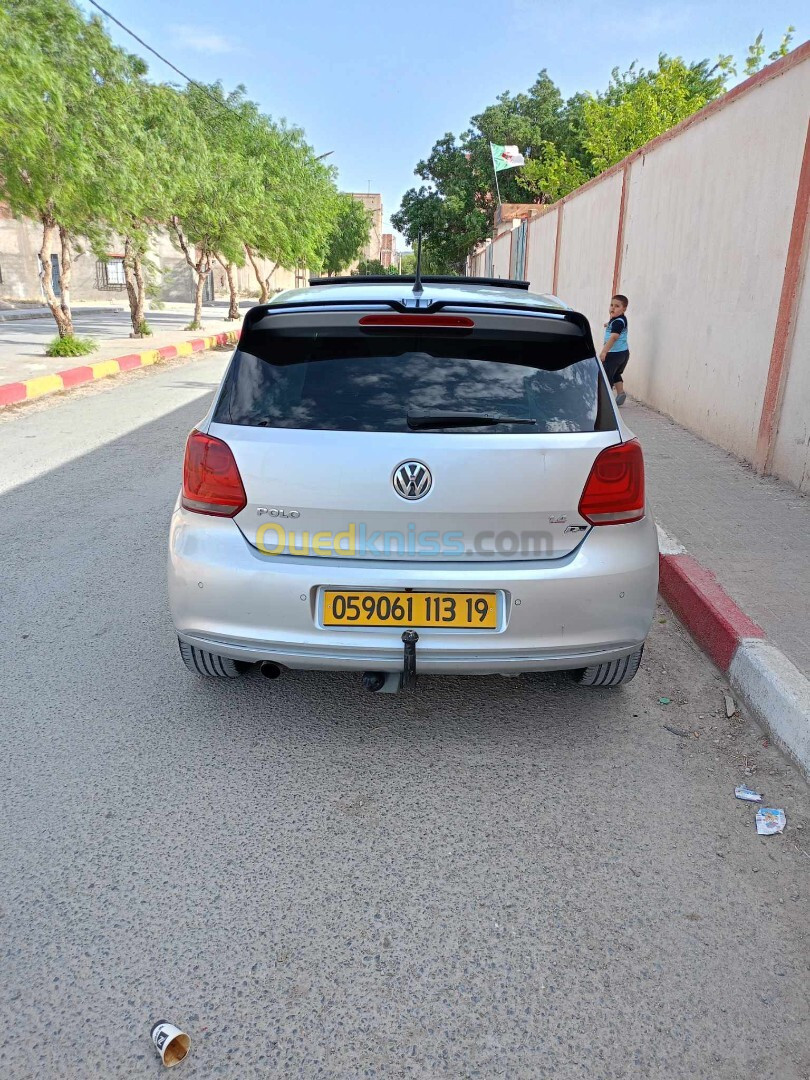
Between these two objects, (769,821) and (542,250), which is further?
(542,250)

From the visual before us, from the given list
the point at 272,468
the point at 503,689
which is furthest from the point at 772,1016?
the point at 272,468

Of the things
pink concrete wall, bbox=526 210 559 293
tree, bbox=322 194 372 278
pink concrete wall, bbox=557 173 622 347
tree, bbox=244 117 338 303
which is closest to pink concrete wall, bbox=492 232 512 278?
pink concrete wall, bbox=526 210 559 293

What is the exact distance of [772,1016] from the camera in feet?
6.23

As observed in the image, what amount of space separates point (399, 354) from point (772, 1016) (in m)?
2.17

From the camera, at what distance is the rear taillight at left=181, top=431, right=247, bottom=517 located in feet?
9.09

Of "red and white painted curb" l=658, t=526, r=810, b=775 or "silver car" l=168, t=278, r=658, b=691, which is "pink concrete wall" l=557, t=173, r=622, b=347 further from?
"silver car" l=168, t=278, r=658, b=691

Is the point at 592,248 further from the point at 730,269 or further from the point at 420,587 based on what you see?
the point at 420,587

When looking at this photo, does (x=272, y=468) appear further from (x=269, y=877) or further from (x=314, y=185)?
(x=314, y=185)

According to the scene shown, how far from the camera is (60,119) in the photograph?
12.4 metres

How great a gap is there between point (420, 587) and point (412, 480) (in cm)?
35

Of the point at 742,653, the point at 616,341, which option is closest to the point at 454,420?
the point at 742,653

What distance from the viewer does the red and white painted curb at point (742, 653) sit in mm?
3061

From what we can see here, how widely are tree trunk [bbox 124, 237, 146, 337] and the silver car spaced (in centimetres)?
1746

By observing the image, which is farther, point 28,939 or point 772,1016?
point 28,939
